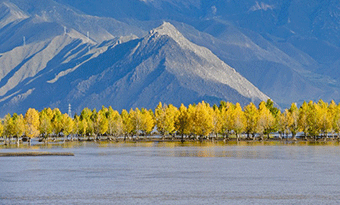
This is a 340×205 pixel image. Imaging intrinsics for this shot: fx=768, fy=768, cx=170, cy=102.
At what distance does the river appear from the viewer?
93.5 m

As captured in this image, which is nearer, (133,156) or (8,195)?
(8,195)

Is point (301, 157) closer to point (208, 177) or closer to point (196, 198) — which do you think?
point (208, 177)

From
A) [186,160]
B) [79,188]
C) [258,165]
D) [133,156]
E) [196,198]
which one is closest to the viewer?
[196,198]

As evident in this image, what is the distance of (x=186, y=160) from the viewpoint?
152750 mm

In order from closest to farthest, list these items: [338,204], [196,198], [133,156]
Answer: [338,204] → [196,198] → [133,156]

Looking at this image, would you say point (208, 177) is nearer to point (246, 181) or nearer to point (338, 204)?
point (246, 181)

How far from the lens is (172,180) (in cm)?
11281

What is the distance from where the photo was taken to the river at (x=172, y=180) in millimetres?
93500

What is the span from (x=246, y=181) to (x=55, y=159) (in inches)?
2345

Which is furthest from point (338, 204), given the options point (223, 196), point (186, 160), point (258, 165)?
point (186, 160)

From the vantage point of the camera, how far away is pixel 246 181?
110625mm

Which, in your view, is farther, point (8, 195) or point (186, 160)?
point (186, 160)

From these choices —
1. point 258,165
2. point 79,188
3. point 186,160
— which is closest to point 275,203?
point 79,188

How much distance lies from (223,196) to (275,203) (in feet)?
27.1
